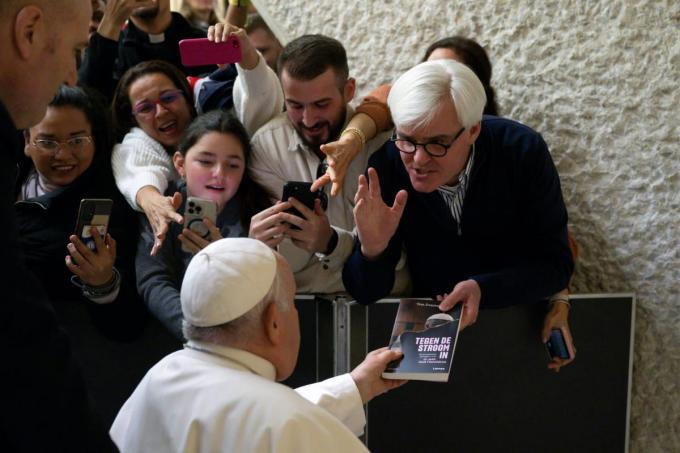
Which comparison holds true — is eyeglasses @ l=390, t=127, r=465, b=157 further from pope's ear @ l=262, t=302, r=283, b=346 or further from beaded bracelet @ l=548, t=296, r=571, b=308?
pope's ear @ l=262, t=302, r=283, b=346

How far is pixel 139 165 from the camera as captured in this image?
3170 mm

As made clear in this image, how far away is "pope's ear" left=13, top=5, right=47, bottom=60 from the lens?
1.38m

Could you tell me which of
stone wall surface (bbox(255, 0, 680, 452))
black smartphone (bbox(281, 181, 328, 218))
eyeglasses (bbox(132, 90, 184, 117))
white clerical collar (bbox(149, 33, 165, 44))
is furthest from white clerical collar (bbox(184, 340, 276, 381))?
white clerical collar (bbox(149, 33, 165, 44))

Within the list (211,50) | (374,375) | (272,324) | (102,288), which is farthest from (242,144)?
(272,324)

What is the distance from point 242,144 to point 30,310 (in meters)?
1.88

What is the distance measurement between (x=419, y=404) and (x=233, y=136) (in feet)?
3.54

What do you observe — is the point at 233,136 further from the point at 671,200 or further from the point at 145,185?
the point at 671,200

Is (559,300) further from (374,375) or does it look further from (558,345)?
(374,375)

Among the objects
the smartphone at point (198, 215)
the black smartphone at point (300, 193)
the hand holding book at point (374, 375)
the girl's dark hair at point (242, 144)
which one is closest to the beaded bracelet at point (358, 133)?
the black smartphone at point (300, 193)

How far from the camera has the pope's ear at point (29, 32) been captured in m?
1.38

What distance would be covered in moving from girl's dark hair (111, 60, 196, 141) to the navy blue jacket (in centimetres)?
88

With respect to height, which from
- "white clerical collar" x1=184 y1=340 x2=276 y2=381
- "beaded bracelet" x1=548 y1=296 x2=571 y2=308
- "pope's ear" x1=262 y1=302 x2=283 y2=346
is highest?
"pope's ear" x1=262 y1=302 x2=283 y2=346

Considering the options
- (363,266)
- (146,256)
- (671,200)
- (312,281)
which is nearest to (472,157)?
(363,266)

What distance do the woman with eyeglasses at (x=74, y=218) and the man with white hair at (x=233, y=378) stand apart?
922 mm
